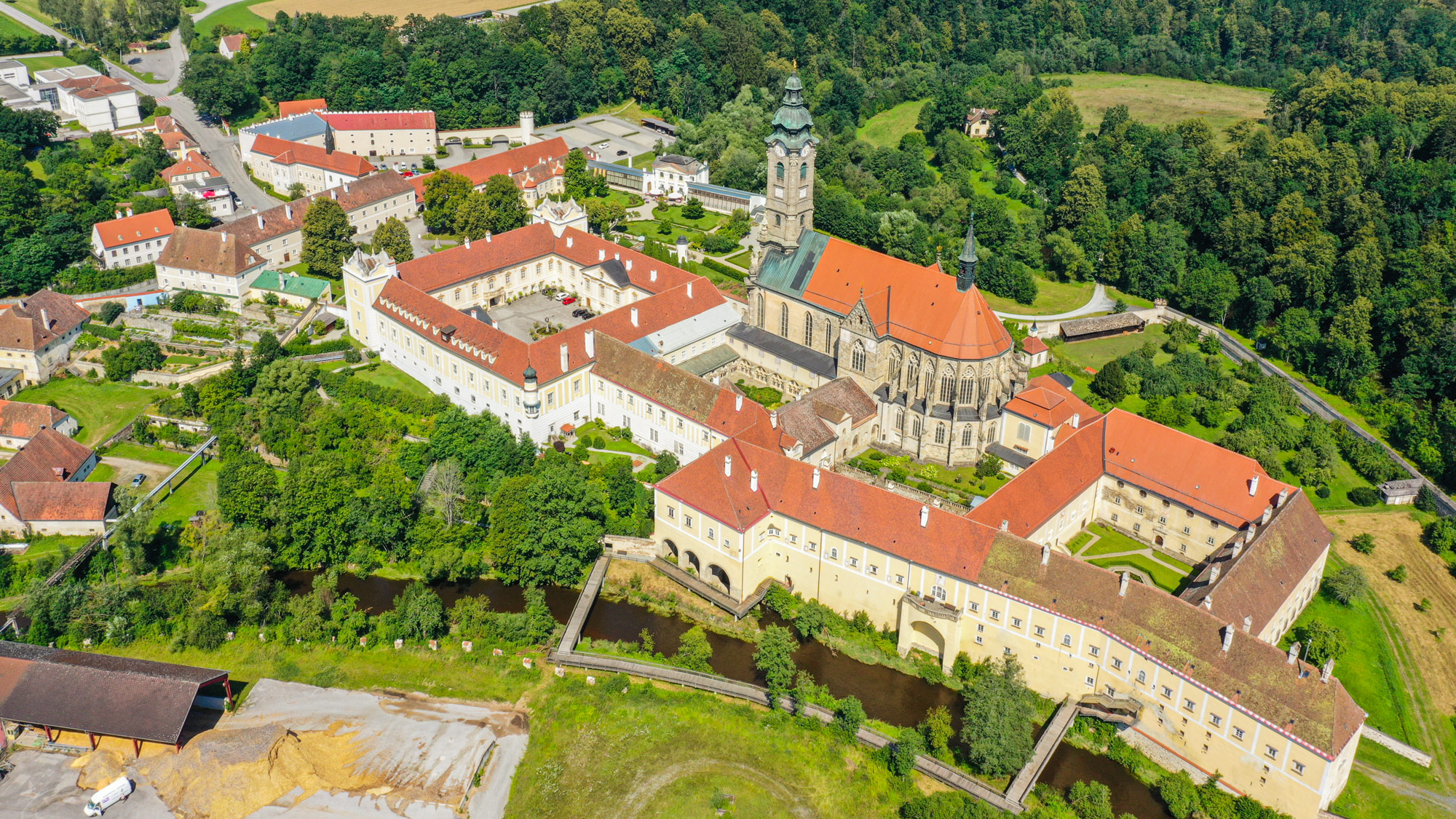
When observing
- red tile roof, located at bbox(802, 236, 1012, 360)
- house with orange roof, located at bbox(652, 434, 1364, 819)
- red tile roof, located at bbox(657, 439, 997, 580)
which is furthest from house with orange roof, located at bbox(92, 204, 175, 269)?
red tile roof, located at bbox(657, 439, 997, 580)

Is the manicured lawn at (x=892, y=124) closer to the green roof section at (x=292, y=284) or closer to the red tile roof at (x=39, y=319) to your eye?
the green roof section at (x=292, y=284)

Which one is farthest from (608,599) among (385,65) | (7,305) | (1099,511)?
(385,65)

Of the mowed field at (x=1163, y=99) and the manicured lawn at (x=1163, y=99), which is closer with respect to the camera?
the manicured lawn at (x=1163, y=99)

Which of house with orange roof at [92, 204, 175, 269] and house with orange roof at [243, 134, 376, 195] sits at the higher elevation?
house with orange roof at [243, 134, 376, 195]

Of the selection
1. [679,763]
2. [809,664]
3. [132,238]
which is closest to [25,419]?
[132,238]

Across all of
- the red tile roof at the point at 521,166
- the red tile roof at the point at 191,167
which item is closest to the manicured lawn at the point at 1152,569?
the red tile roof at the point at 521,166

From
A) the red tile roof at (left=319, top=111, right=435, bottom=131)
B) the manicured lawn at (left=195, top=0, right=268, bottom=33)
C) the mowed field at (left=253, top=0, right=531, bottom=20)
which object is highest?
the mowed field at (left=253, top=0, right=531, bottom=20)

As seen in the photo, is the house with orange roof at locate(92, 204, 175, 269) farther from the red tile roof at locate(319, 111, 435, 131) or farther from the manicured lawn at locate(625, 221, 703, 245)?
the manicured lawn at locate(625, 221, 703, 245)
